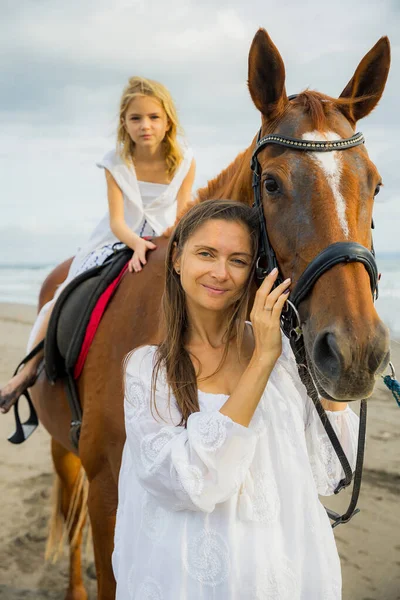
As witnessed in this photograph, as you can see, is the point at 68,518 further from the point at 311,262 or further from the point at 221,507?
the point at 311,262

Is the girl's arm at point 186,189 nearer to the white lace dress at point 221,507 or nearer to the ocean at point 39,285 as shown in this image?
the white lace dress at point 221,507

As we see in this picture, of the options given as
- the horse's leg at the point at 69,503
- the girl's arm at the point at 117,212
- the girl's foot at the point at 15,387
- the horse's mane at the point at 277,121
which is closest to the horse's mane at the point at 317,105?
the horse's mane at the point at 277,121

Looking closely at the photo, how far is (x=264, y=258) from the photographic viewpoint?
179cm

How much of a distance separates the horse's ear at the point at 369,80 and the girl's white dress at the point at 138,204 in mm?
1358

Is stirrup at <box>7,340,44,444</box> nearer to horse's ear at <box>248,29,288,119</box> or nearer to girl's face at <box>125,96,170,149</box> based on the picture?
girl's face at <box>125,96,170,149</box>

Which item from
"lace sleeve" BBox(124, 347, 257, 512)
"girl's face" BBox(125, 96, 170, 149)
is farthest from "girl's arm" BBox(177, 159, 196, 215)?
"lace sleeve" BBox(124, 347, 257, 512)

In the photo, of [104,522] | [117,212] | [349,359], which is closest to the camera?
[349,359]

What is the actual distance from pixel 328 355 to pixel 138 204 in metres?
1.82

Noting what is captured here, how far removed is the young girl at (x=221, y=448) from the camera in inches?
57.8

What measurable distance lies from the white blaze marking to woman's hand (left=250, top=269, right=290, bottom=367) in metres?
0.23

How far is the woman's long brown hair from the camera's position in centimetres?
162

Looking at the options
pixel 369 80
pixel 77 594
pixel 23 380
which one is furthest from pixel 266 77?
pixel 77 594

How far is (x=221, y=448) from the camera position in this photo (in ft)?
4.69

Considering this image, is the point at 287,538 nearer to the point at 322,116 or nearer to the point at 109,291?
the point at 322,116
